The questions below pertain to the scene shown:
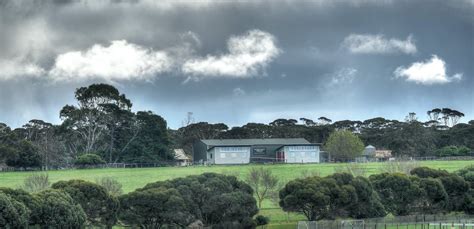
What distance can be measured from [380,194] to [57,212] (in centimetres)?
2780

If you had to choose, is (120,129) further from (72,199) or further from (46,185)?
(72,199)

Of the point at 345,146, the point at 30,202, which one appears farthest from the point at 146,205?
the point at 345,146

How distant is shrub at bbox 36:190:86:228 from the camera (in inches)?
1102

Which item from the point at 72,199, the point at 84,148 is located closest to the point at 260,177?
the point at 72,199

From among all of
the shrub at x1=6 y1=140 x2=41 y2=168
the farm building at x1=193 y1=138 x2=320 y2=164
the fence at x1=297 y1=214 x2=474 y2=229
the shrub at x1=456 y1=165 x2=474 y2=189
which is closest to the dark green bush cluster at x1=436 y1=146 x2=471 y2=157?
the farm building at x1=193 y1=138 x2=320 y2=164

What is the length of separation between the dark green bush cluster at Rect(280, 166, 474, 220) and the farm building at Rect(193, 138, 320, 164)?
65.0 metres

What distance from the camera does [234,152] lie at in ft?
387

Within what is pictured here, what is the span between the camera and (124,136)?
115 meters

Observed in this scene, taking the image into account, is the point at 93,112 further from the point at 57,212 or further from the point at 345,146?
the point at 57,212

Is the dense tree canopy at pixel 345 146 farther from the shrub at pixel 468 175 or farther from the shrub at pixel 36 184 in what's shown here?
the shrub at pixel 36 184

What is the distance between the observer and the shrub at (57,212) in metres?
28.0

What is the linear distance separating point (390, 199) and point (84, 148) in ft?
271

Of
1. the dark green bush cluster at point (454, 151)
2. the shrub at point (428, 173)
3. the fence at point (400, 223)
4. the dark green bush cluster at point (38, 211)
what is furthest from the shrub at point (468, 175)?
the dark green bush cluster at point (454, 151)

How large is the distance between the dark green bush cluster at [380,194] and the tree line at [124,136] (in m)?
62.4
